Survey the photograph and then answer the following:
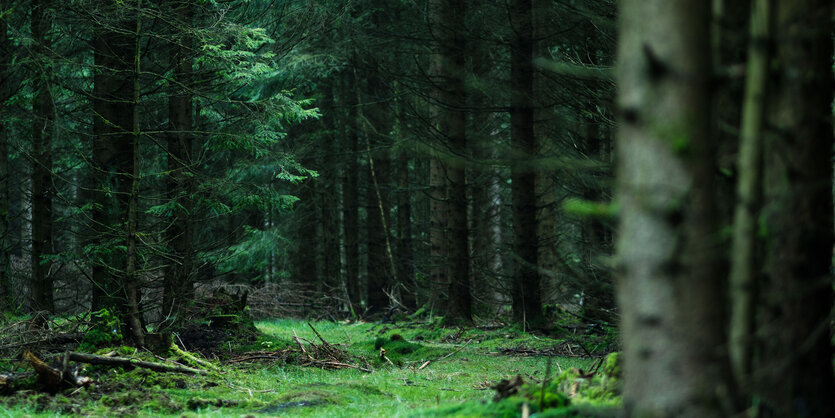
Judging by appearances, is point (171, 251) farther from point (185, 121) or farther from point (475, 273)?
point (475, 273)

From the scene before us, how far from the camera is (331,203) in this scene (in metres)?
24.2

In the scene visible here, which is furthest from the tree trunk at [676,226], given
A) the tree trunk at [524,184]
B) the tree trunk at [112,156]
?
the tree trunk at [524,184]

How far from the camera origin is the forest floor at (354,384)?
13.2 feet

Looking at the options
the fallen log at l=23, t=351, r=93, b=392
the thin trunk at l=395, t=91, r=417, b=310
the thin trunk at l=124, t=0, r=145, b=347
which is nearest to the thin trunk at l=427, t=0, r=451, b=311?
the thin trunk at l=395, t=91, r=417, b=310

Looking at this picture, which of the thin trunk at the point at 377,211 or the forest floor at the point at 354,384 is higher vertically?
the thin trunk at the point at 377,211

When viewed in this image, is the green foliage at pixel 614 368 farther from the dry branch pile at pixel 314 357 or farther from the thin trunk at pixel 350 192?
→ the thin trunk at pixel 350 192

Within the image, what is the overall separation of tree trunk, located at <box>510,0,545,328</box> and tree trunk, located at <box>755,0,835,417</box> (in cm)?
956

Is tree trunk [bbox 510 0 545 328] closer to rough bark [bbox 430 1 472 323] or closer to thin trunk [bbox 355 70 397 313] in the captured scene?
rough bark [bbox 430 1 472 323]

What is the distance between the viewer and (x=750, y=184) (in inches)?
81.0

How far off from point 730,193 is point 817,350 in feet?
2.54

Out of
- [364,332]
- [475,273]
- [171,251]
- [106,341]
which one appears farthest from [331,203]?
[106,341]

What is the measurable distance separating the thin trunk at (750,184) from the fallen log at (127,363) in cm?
Answer: 597

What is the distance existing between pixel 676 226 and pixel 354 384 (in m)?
5.12

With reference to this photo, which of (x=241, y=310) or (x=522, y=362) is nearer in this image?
(x=522, y=362)
